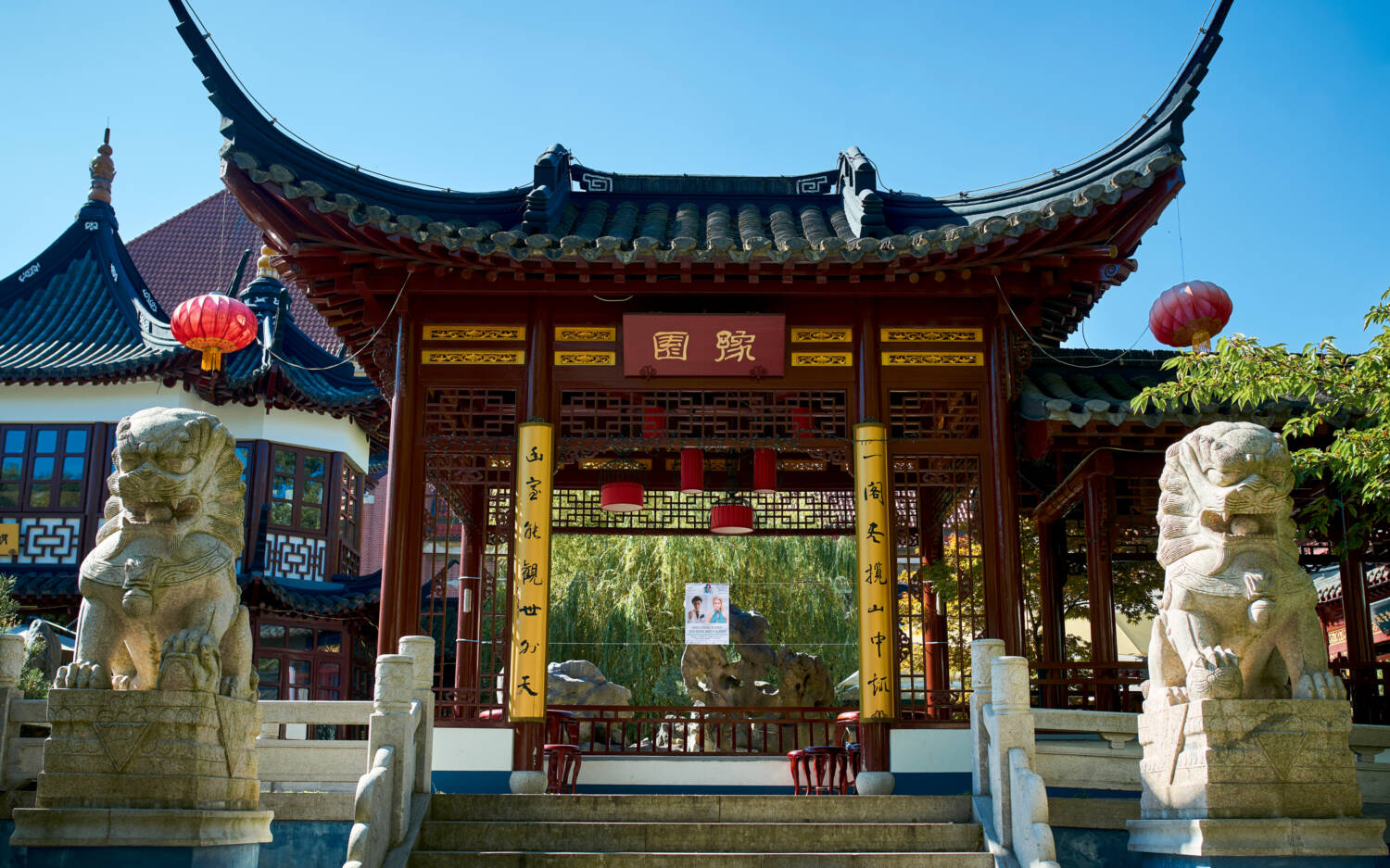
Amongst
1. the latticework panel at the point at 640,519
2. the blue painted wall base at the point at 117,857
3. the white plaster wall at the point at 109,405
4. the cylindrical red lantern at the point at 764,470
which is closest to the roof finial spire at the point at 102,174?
the white plaster wall at the point at 109,405

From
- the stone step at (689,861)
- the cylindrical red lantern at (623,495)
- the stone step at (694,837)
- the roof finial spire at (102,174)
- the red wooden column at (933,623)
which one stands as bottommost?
the stone step at (689,861)

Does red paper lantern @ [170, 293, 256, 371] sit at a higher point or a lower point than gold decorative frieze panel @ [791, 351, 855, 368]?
higher

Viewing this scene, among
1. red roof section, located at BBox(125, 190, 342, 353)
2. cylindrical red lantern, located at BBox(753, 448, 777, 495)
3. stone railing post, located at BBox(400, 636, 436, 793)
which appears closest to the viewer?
stone railing post, located at BBox(400, 636, 436, 793)

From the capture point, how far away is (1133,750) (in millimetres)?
7152

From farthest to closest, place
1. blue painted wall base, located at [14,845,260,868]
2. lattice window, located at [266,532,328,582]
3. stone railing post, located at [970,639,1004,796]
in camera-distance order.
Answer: lattice window, located at [266,532,328,582], stone railing post, located at [970,639,1004,796], blue painted wall base, located at [14,845,260,868]

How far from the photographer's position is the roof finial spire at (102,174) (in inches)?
681

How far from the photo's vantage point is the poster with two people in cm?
1249

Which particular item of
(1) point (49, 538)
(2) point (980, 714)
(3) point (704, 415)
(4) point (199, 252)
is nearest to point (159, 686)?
(2) point (980, 714)

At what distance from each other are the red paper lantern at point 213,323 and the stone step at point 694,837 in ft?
21.9

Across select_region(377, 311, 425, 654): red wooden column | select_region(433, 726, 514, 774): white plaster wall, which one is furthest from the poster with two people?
select_region(433, 726, 514, 774): white plaster wall

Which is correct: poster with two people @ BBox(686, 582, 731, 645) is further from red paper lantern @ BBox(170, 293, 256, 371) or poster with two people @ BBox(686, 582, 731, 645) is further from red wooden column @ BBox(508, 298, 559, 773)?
red paper lantern @ BBox(170, 293, 256, 371)

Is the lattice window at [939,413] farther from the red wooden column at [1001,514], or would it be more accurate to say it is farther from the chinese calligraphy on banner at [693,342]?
the chinese calligraphy on banner at [693,342]

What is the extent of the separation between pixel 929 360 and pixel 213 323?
6.62 meters

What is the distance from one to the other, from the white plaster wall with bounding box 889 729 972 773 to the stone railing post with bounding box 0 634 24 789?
5.32 m
